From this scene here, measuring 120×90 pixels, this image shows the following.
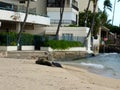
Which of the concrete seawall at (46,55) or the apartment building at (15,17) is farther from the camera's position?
the apartment building at (15,17)

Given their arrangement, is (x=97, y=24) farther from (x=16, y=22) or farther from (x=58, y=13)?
(x=16, y=22)

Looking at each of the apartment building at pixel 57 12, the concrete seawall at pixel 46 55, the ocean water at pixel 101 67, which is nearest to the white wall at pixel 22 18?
the concrete seawall at pixel 46 55

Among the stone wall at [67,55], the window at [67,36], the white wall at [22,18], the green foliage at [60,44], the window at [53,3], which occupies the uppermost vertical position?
the window at [53,3]

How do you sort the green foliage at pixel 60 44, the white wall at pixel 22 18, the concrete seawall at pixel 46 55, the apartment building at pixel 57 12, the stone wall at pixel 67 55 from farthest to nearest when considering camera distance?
the apartment building at pixel 57 12
the green foliage at pixel 60 44
the stone wall at pixel 67 55
the white wall at pixel 22 18
the concrete seawall at pixel 46 55

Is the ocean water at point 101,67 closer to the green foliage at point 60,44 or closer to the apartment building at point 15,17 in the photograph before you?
the green foliage at point 60,44

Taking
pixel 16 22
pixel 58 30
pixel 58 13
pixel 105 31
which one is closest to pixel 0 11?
pixel 16 22

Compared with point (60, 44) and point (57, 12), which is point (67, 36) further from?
point (57, 12)

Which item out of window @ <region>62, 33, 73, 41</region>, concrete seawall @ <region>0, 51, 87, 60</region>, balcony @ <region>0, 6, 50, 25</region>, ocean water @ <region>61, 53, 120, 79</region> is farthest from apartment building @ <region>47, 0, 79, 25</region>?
ocean water @ <region>61, 53, 120, 79</region>

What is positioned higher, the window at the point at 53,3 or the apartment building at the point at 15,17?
the window at the point at 53,3

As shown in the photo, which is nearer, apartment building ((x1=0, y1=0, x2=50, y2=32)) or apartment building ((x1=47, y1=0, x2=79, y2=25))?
apartment building ((x1=0, y1=0, x2=50, y2=32))

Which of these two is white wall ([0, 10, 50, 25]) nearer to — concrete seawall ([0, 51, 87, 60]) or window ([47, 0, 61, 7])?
concrete seawall ([0, 51, 87, 60])

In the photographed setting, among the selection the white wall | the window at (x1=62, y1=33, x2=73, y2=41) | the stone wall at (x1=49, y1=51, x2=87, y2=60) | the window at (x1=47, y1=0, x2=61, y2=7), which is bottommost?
the stone wall at (x1=49, y1=51, x2=87, y2=60)

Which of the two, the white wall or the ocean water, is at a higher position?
the white wall

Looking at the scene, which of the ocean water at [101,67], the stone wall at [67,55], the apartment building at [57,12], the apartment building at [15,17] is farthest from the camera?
the apartment building at [57,12]
